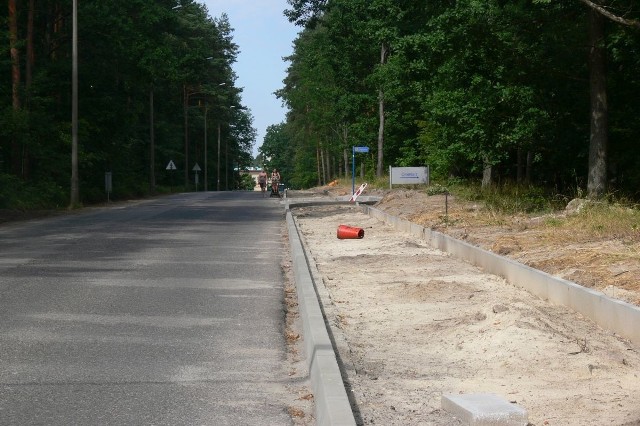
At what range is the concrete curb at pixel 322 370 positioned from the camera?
18.6ft

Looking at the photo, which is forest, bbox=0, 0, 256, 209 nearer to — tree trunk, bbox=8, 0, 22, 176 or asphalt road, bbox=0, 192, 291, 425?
tree trunk, bbox=8, 0, 22, 176

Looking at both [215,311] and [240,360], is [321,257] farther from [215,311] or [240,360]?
[240,360]

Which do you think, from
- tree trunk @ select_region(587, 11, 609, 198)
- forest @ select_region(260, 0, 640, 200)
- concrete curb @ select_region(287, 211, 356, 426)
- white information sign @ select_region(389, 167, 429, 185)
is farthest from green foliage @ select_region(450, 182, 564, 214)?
white information sign @ select_region(389, 167, 429, 185)

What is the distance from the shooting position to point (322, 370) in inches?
269

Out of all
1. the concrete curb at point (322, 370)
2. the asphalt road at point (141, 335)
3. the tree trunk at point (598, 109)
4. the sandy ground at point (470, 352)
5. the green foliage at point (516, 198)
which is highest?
the tree trunk at point (598, 109)

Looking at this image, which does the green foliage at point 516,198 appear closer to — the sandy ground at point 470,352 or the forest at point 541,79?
the forest at point 541,79

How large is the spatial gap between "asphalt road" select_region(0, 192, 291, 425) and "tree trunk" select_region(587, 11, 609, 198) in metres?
8.19

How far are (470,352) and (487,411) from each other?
2.54 meters

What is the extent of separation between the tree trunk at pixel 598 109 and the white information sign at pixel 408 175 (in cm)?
2012

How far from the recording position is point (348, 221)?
2891 cm

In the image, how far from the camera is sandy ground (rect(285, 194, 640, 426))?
Answer: 6254 mm

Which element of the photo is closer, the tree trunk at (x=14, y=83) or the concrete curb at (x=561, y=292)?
the concrete curb at (x=561, y=292)

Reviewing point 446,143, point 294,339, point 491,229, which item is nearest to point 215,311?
point 294,339

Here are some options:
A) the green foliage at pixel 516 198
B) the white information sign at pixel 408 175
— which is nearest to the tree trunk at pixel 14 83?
the white information sign at pixel 408 175
